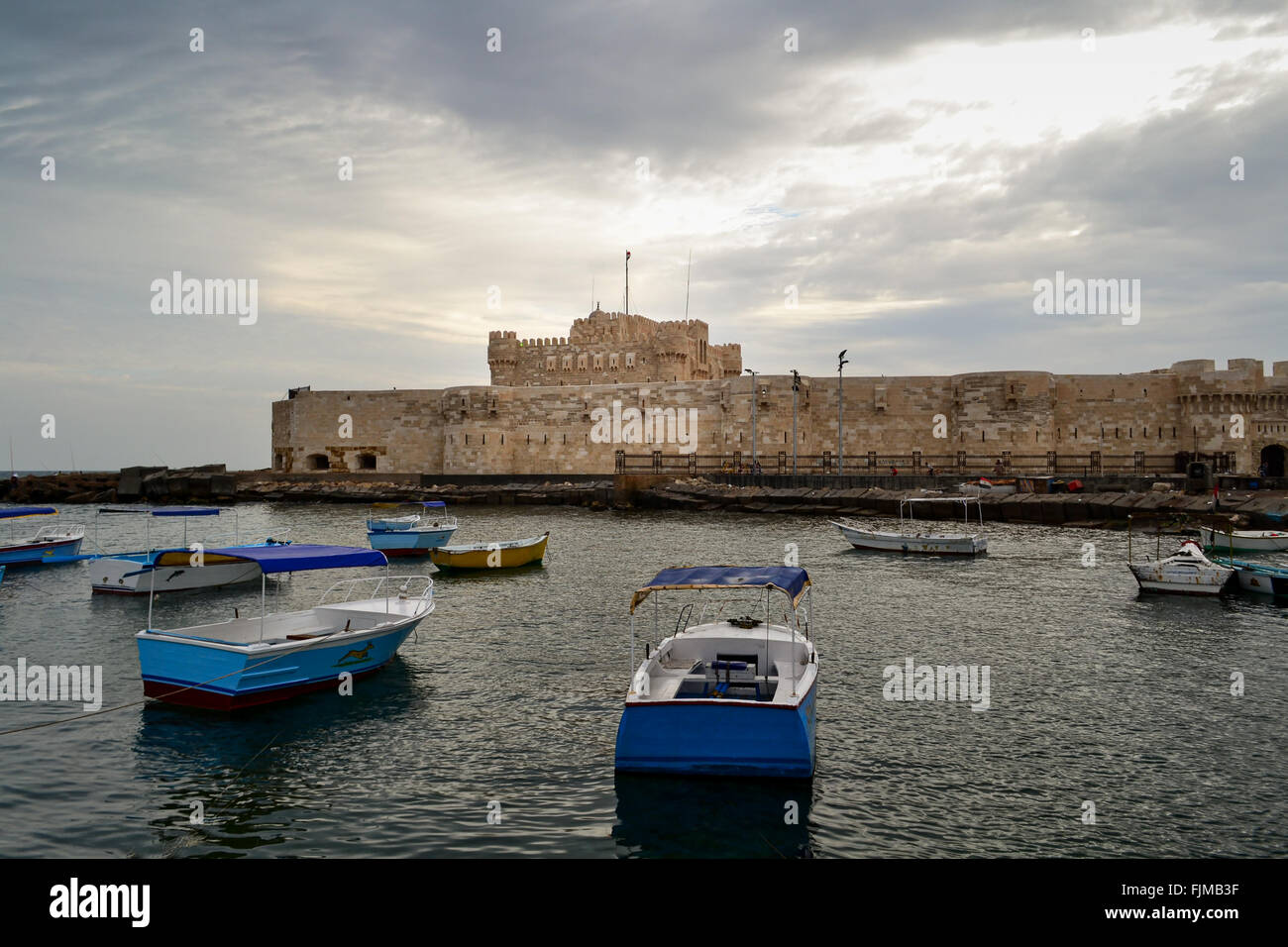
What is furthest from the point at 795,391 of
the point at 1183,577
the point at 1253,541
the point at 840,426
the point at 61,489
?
the point at 61,489

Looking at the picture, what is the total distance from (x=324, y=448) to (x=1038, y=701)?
184 ft

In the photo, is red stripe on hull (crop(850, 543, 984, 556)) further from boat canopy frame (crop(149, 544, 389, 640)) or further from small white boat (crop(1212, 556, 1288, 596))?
boat canopy frame (crop(149, 544, 389, 640))

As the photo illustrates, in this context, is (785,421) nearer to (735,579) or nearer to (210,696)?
(735,579)

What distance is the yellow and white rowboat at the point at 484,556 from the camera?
24859mm

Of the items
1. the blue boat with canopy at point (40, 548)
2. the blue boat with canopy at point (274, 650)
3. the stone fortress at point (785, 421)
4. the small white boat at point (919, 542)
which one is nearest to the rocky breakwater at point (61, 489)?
the stone fortress at point (785, 421)

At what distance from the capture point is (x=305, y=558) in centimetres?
1391

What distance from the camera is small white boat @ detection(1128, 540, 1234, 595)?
19297mm

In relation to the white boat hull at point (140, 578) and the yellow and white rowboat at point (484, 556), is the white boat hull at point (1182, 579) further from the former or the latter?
the white boat hull at point (140, 578)

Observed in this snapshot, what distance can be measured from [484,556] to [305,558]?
1108cm

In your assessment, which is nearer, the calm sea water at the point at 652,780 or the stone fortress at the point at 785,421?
the calm sea water at the point at 652,780

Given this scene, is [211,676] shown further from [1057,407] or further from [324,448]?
[324,448]

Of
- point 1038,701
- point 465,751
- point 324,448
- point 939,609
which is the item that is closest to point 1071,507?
point 939,609

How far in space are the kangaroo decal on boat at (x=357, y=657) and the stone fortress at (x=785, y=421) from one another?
3739cm

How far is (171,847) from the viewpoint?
304 inches
